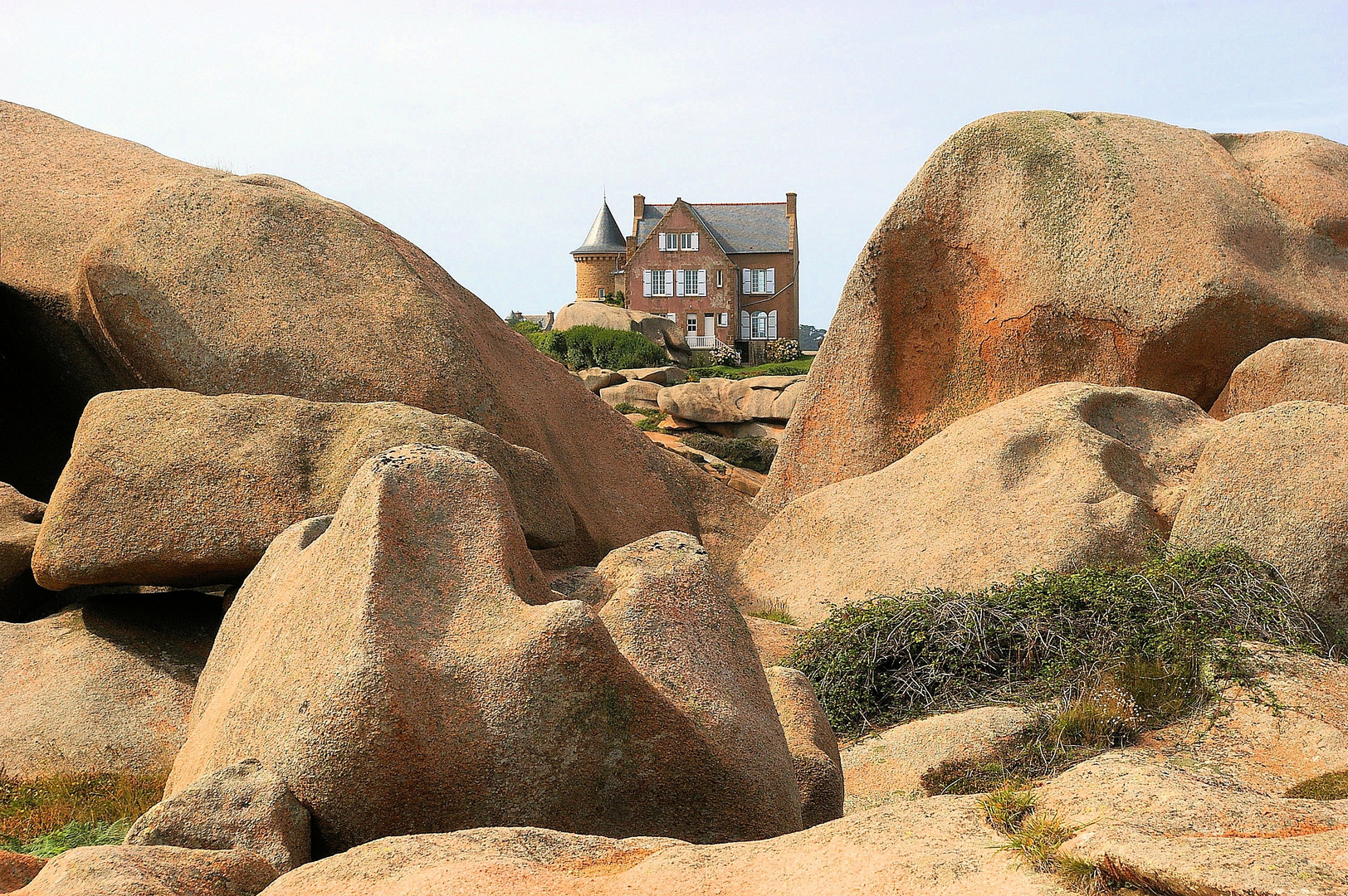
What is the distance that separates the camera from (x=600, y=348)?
43.1 meters

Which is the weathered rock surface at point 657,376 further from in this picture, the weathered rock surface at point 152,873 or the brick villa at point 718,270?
the weathered rock surface at point 152,873

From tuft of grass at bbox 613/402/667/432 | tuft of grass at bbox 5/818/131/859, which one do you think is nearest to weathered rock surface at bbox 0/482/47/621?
tuft of grass at bbox 5/818/131/859

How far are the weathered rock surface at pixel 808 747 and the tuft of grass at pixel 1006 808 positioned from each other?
1708 millimetres

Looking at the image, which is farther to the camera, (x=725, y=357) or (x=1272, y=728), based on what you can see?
(x=725, y=357)

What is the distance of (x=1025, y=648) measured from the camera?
8.13 metres

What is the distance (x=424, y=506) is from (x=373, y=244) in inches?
227

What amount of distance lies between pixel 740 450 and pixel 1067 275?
547 inches

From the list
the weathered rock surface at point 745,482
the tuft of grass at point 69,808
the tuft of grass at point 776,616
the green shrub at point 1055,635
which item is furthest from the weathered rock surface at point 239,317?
the weathered rock surface at point 745,482

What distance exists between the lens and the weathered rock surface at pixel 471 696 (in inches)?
155

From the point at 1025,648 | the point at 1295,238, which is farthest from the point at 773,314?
the point at 1025,648

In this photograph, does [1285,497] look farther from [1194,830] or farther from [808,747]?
[1194,830]

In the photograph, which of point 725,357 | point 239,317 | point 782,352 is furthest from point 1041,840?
point 782,352

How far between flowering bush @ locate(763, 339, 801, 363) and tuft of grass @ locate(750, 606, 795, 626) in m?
43.5

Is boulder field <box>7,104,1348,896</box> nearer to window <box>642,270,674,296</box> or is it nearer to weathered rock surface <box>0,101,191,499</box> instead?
weathered rock surface <box>0,101,191,499</box>
